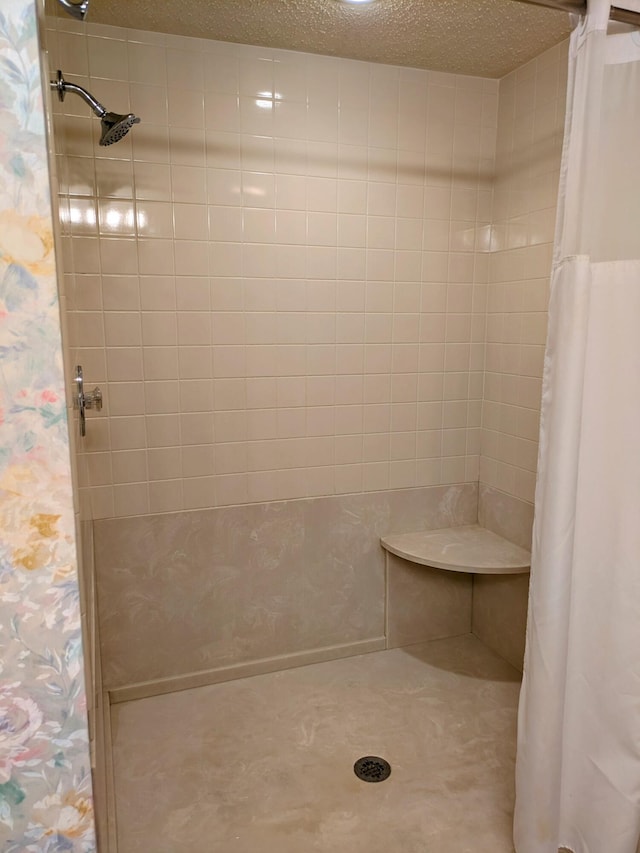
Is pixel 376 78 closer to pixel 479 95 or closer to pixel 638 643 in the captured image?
pixel 479 95

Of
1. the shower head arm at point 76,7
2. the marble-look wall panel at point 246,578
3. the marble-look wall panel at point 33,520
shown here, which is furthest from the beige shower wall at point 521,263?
the marble-look wall panel at point 33,520

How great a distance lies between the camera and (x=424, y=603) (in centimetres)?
267

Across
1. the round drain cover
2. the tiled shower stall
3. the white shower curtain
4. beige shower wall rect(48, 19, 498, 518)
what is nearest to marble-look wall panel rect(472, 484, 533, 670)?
the tiled shower stall

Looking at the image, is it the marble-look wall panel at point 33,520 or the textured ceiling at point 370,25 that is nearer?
the marble-look wall panel at point 33,520

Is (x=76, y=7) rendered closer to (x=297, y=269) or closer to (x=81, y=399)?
(x=81, y=399)

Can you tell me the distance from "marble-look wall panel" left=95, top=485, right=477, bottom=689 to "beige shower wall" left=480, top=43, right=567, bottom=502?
352 millimetres

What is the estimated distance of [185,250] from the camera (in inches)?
83.8

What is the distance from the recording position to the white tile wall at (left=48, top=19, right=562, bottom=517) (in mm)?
2049

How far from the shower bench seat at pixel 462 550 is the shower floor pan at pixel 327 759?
19.1 inches

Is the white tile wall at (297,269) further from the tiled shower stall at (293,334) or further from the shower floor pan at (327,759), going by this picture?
the shower floor pan at (327,759)

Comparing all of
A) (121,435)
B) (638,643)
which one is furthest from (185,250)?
(638,643)

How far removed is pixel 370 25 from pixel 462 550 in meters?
1.86

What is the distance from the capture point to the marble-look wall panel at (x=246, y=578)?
2.25m

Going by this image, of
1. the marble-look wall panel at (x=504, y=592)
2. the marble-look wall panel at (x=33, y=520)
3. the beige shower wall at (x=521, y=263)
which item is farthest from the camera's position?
the marble-look wall panel at (x=504, y=592)
